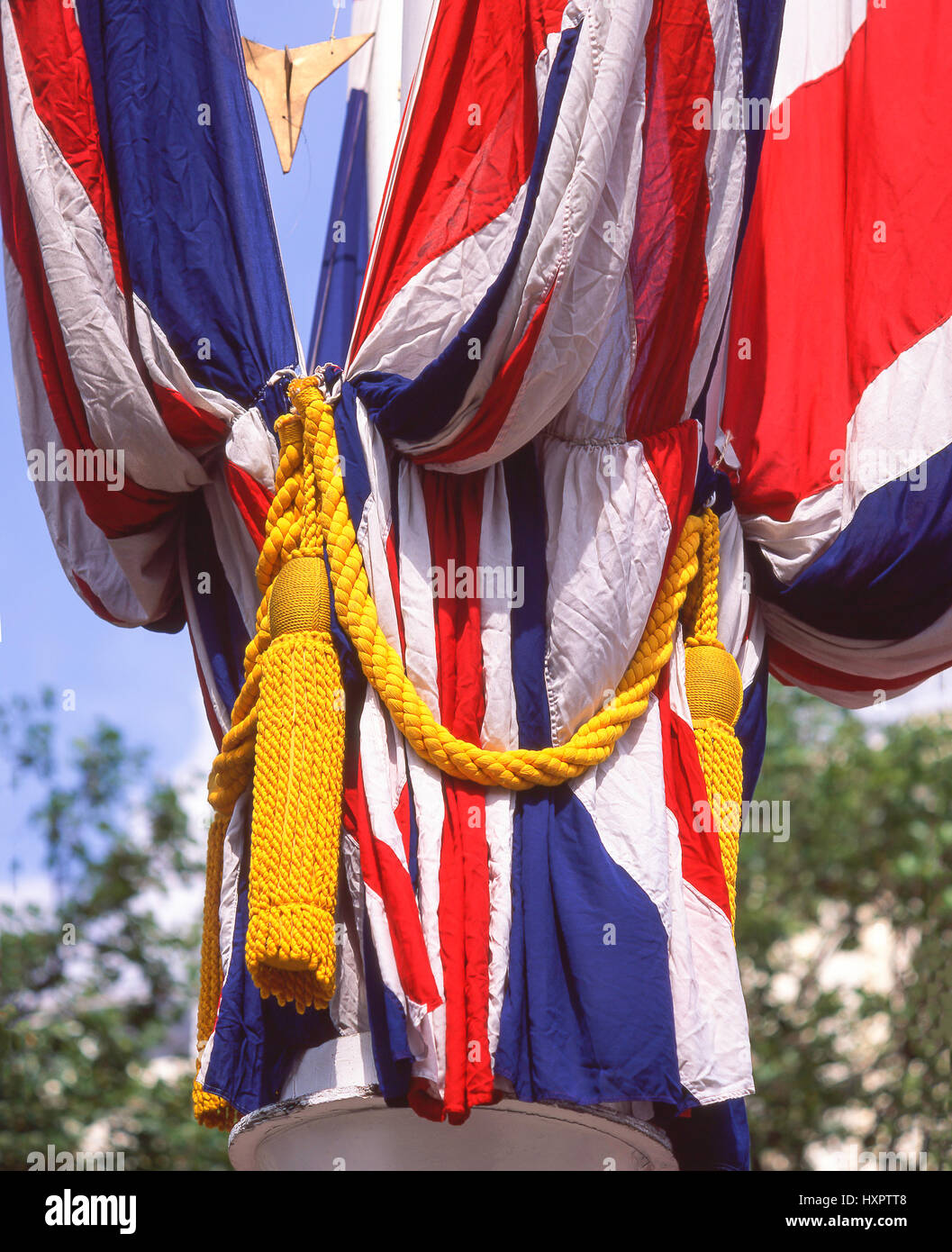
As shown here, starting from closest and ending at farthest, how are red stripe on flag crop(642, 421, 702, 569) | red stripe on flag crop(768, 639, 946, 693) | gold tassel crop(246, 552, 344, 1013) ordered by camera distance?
gold tassel crop(246, 552, 344, 1013) < red stripe on flag crop(642, 421, 702, 569) < red stripe on flag crop(768, 639, 946, 693)

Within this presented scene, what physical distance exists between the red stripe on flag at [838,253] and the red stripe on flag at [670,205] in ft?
1.56

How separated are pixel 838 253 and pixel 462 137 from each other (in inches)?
40.3

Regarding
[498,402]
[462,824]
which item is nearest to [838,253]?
[498,402]

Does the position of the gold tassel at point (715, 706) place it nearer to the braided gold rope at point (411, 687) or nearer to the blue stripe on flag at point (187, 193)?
the braided gold rope at point (411, 687)

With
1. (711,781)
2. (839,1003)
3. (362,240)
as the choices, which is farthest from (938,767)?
(711,781)

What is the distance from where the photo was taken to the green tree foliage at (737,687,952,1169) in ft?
32.8

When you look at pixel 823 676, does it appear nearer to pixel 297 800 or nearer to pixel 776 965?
pixel 297 800

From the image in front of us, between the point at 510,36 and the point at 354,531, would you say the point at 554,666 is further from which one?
the point at 510,36

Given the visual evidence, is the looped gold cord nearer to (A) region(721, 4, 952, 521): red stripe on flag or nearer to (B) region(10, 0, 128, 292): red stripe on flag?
(B) region(10, 0, 128, 292): red stripe on flag

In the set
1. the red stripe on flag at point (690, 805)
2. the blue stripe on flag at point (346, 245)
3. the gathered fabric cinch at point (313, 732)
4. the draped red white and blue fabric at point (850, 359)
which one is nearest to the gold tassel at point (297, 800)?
the gathered fabric cinch at point (313, 732)

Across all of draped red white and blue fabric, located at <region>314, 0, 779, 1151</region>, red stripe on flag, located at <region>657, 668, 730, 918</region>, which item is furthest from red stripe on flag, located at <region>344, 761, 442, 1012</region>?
red stripe on flag, located at <region>657, 668, 730, 918</region>

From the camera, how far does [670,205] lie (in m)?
2.75

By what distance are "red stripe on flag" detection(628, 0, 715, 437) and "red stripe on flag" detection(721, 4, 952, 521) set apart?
474 mm

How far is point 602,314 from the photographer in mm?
2631
